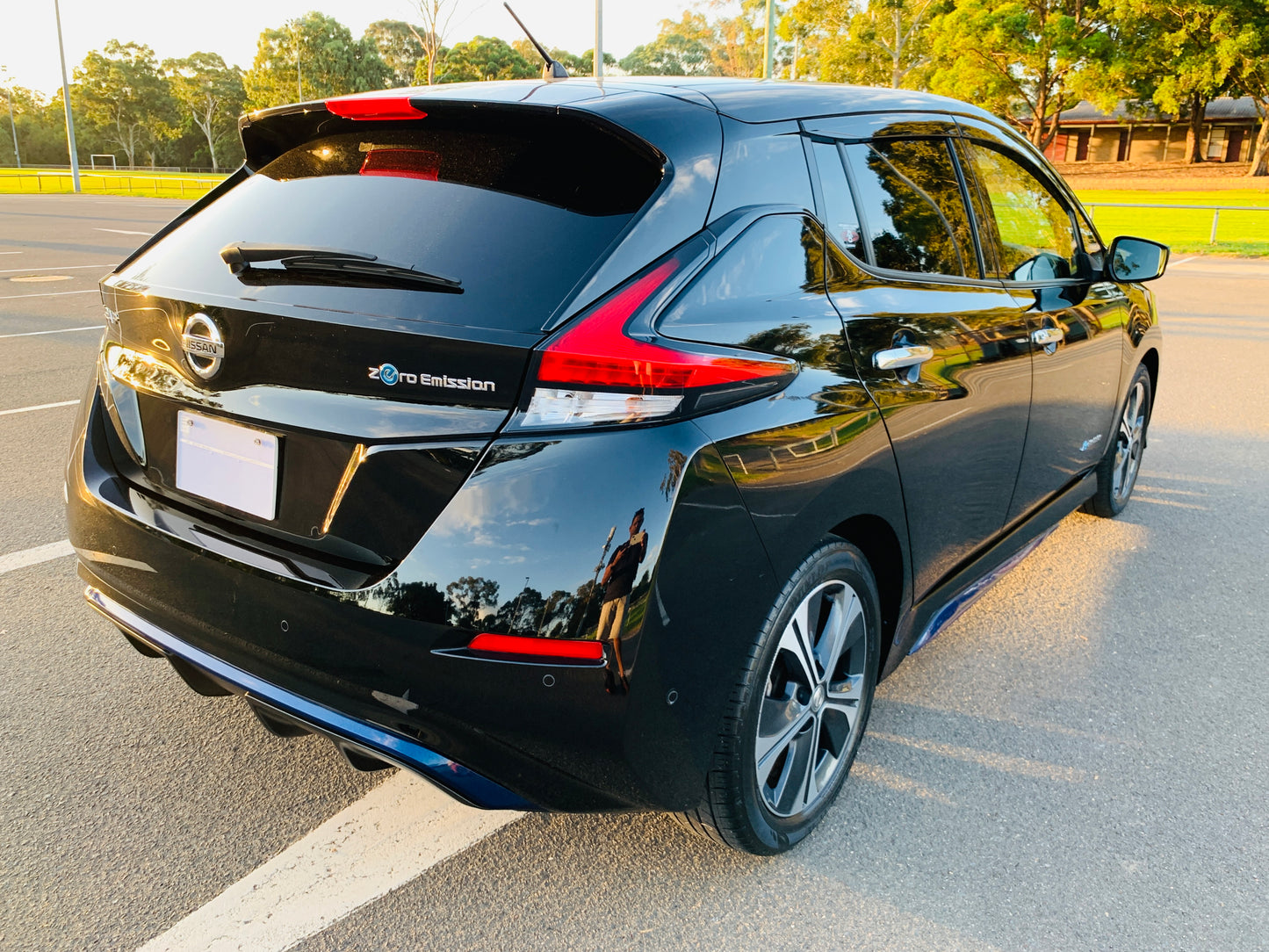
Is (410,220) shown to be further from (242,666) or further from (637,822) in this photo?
(637,822)

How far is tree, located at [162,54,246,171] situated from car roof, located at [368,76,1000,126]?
93.1 meters

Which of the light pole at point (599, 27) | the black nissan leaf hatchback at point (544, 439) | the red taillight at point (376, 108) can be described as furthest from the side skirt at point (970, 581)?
the light pole at point (599, 27)

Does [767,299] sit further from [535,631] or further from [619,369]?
[535,631]

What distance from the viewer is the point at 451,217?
208 centimetres

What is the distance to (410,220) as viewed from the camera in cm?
211

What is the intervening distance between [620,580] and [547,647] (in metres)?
0.18

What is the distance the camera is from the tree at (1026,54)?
5056 centimetres

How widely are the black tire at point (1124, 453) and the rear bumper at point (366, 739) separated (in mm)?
3418

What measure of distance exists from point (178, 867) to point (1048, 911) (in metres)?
1.95

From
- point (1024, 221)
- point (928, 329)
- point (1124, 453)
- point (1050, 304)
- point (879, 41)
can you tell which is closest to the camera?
point (928, 329)

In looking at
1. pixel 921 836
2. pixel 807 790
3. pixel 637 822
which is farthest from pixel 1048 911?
pixel 637 822

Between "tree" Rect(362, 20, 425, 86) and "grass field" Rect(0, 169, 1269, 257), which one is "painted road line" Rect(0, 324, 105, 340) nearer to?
"grass field" Rect(0, 169, 1269, 257)

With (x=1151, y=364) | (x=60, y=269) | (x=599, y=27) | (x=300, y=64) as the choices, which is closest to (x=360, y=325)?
(x=1151, y=364)

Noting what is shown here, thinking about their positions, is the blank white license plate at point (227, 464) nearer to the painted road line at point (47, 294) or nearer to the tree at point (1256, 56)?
the painted road line at point (47, 294)
